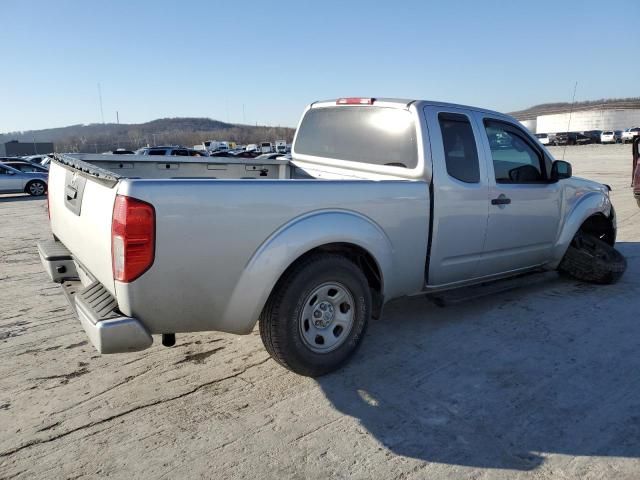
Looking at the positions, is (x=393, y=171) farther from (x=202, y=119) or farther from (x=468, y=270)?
(x=202, y=119)

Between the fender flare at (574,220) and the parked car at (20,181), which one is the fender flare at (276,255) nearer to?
the fender flare at (574,220)

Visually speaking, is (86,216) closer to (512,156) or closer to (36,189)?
(512,156)

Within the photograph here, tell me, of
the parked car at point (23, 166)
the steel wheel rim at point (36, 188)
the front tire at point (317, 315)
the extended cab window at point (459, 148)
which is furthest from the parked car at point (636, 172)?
the parked car at point (23, 166)

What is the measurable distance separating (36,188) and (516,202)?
19.7 m

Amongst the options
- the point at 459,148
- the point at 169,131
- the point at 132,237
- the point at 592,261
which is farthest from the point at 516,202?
the point at 169,131

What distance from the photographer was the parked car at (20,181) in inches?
729

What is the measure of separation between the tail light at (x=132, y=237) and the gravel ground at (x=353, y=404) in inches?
39.0

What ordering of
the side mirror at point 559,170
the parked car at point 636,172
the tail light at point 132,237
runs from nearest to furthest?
the tail light at point 132,237 < the side mirror at point 559,170 < the parked car at point 636,172

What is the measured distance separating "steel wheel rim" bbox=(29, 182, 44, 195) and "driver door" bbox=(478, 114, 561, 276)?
19384 mm

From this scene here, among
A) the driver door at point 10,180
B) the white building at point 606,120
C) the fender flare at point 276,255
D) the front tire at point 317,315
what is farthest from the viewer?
the white building at point 606,120

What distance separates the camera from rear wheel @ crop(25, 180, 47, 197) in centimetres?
1897

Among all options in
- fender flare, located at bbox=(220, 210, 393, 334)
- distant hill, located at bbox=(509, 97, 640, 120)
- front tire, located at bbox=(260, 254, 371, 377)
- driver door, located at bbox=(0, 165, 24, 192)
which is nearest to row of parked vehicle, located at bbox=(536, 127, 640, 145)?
distant hill, located at bbox=(509, 97, 640, 120)

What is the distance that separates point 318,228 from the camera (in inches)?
126

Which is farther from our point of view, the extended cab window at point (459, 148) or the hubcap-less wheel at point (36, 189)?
the hubcap-less wheel at point (36, 189)
